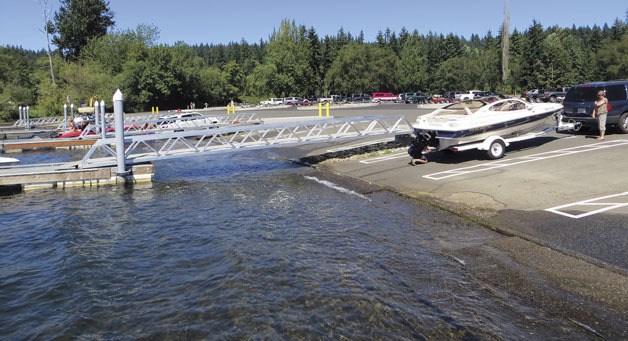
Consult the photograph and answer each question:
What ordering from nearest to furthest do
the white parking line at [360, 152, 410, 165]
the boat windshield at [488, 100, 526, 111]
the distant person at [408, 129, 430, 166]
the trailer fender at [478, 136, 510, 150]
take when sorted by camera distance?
the trailer fender at [478, 136, 510, 150]
the boat windshield at [488, 100, 526, 111]
the distant person at [408, 129, 430, 166]
the white parking line at [360, 152, 410, 165]

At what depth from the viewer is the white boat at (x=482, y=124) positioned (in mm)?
14750

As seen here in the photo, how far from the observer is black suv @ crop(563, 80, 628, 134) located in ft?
54.9

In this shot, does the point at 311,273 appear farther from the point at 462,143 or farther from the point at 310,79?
the point at 310,79

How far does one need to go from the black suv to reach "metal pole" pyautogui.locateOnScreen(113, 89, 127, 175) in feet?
53.2

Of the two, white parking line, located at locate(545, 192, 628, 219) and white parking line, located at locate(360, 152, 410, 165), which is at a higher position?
white parking line, located at locate(360, 152, 410, 165)

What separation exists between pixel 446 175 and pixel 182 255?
8.33 meters

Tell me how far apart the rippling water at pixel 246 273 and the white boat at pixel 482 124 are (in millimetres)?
3645

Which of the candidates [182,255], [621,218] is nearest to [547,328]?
[621,218]

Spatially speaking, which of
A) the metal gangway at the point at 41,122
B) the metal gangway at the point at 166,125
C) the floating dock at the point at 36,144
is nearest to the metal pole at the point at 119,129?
the metal gangway at the point at 166,125

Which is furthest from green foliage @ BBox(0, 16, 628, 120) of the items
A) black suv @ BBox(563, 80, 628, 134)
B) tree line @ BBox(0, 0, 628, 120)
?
black suv @ BBox(563, 80, 628, 134)

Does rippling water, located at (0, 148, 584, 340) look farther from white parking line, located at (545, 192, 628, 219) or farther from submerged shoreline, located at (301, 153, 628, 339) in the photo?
white parking line, located at (545, 192, 628, 219)

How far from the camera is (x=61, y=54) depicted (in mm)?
91125

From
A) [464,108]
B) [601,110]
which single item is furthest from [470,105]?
[601,110]

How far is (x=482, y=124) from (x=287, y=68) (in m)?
79.6
